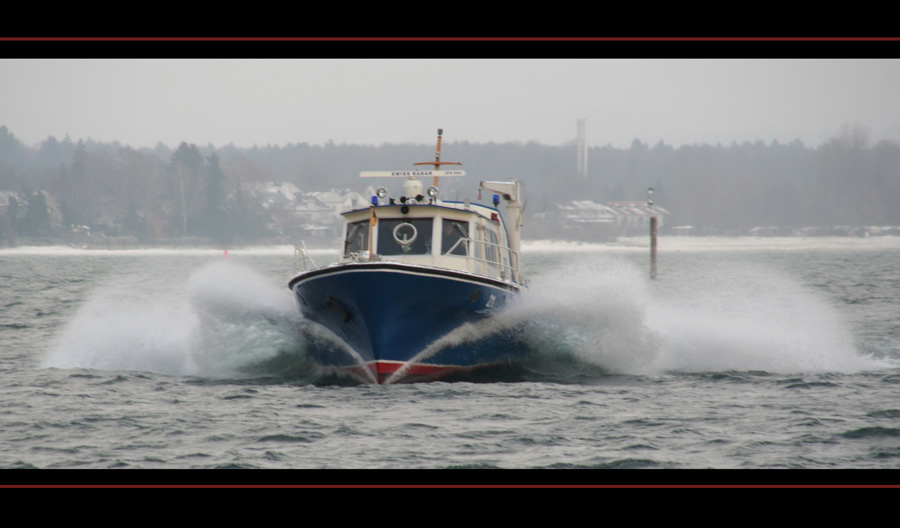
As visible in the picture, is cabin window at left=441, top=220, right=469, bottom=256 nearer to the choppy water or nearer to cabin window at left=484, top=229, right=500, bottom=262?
cabin window at left=484, top=229, right=500, bottom=262

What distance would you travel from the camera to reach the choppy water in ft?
38.1

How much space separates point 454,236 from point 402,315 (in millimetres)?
2364

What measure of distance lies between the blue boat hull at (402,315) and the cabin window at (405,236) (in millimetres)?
1443

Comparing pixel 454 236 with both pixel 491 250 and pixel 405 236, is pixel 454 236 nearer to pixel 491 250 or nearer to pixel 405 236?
pixel 405 236

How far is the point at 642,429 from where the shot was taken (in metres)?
12.9

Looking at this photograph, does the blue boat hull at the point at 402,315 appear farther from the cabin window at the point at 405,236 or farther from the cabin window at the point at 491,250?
the cabin window at the point at 491,250

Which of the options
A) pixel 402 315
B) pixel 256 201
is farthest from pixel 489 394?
pixel 256 201

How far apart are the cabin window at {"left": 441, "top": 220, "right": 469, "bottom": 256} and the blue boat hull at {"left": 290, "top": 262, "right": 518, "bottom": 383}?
43.4 inches

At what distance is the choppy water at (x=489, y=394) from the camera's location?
11.6 meters

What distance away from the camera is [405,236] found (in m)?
17.4

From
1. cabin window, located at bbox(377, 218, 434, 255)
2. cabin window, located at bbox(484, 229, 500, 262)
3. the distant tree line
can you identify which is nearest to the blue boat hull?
cabin window, located at bbox(377, 218, 434, 255)

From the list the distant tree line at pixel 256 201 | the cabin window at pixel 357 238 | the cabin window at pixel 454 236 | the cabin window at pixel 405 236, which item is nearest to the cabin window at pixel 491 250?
the cabin window at pixel 454 236
